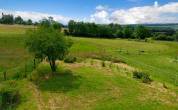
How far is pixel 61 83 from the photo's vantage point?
131 feet

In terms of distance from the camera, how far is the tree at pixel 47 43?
4255 centimetres

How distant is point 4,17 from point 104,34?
3171 inches

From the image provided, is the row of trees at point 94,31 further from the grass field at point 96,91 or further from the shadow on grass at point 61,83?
the shadow on grass at point 61,83

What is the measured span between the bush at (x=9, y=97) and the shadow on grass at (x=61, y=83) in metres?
3.24

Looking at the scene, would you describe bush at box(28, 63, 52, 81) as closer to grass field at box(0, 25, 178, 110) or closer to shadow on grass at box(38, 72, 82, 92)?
grass field at box(0, 25, 178, 110)

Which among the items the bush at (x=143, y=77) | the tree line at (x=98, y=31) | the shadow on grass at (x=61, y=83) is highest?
the tree line at (x=98, y=31)

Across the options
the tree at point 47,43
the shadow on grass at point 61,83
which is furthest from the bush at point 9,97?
the tree at point 47,43

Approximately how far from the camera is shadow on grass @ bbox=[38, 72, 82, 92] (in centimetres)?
3831

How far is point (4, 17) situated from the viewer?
18262cm

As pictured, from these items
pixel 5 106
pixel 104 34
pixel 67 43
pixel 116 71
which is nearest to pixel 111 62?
pixel 116 71

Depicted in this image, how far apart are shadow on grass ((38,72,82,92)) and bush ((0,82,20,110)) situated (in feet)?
10.6

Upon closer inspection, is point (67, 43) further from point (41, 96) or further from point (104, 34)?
point (104, 34)

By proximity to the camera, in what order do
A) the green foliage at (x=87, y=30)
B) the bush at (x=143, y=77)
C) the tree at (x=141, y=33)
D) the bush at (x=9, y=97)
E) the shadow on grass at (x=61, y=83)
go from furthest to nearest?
the tree at (x=141, y=33), the green foliage at (x=87, y=30), the bush at (x=143, y=77), the shadow on grass at (x=61, y=83), the bush at (x=9, y=97)

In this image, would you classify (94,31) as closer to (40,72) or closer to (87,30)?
(87,30)
